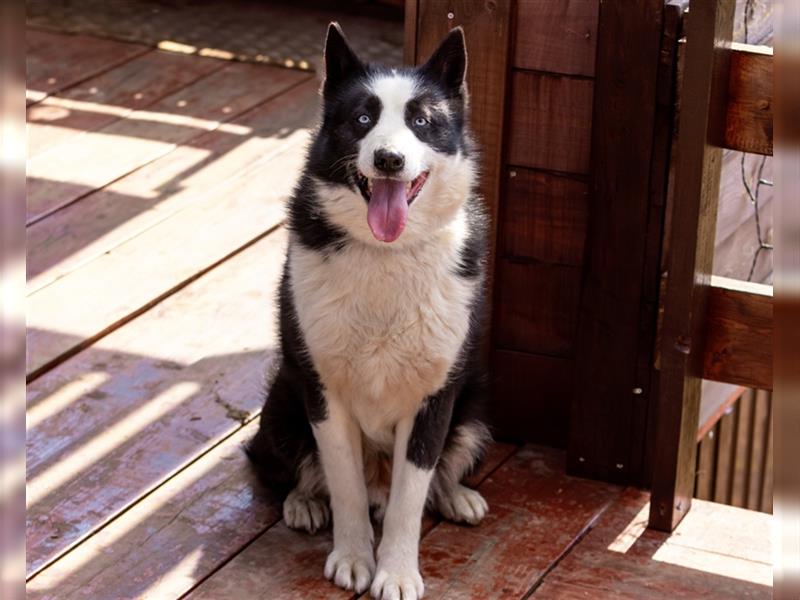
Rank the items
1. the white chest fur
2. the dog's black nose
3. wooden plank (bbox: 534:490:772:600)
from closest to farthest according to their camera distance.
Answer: the dog's black nose < the white chest fur < wooden plank (bbox: 534:490:772:600)

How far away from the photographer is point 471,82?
2553mm

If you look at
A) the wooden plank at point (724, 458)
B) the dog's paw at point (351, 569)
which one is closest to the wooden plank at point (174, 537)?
the dog's paw at point (351, 569)

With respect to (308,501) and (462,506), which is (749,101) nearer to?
(462,506)

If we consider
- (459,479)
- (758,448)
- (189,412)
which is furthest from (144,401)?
(758,448)

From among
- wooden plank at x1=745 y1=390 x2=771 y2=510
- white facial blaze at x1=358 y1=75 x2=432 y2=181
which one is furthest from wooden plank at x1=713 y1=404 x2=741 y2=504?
white facial blaze at x1=358 y1=75 x2=432 y2=181

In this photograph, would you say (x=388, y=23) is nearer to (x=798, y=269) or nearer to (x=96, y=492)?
(x=96, y=492)

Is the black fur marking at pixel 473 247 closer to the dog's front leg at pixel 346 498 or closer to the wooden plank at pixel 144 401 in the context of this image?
the dog's front leg at pixel 346 498

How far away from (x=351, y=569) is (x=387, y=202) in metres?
0.78

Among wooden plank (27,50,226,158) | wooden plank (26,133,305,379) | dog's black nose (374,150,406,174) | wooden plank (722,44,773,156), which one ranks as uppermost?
wooden plank (722,44,773,156)

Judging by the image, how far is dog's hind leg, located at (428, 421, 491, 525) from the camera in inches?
97.5

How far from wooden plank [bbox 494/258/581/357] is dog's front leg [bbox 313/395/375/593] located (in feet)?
2.02

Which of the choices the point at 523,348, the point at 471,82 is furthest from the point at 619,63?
the point at 523,348

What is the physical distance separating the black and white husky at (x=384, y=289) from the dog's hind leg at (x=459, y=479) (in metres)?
0.11

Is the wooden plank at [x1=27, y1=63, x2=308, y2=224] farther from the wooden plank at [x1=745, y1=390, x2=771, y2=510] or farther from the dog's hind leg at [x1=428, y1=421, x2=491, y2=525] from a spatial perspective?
the wooden plank at [x1=745, y1=390, x2=771, y2=510]
